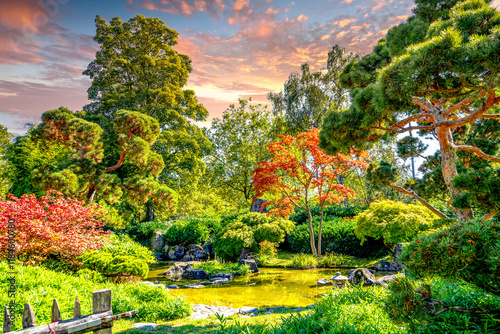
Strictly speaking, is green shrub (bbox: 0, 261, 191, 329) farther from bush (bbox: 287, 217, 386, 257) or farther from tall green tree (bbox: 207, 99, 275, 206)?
tall green tree (bbox: 207, 99, 275, 206)

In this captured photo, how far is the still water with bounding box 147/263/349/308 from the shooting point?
5.76 m

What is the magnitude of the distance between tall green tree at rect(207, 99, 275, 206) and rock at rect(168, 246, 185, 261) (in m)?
7.23

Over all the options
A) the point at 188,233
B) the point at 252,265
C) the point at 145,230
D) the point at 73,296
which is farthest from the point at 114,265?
the point at 145,230

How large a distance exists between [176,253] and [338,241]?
7.01 meters

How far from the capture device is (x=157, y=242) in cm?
1378

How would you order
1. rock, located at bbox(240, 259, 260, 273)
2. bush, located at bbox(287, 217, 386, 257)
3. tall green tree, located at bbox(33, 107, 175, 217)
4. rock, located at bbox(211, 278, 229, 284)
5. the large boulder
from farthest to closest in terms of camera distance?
the large boulder
bush, located at bbox(287, 217, 386, 257)
tall green tree, located at bbox(33, 107, 175, 217)
rock, located at bbox(240, 259, 260, 273)
rock, located at bbox(211, 278, 229, 284)

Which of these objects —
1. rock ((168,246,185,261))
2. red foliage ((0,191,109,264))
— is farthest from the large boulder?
red foliage ((0,191,109,264))

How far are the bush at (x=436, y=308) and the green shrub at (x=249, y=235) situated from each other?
8.61 metres

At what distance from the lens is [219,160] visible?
2005 centimetres

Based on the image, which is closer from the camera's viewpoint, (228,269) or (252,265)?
(228,269)

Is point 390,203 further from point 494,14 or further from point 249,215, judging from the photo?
point 494,14

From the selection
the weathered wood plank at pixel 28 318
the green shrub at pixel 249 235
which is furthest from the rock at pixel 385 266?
the weathered wood plank at pixel 28 318

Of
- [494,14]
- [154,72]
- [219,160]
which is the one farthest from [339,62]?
[494,14]

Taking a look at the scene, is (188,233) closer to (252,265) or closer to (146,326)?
(252,265)
